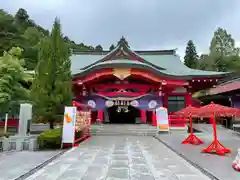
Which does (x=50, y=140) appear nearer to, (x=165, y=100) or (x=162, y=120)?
(x=162, y=120)

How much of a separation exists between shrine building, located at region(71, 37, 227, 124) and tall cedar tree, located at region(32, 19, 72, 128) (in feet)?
16.9

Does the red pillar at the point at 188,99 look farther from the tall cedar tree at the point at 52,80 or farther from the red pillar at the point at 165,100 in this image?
the tall cedar tree at the point at 52,80

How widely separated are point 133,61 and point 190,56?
131 feet

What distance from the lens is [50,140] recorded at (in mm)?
9711

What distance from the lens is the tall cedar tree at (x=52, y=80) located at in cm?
1093

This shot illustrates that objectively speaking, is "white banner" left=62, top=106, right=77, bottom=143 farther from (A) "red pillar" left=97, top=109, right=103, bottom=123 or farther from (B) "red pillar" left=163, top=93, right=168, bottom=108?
(B) "red pillar" left=163, top=93, right=168, bottom=108

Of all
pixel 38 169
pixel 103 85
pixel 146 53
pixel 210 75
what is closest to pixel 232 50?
pixel 146 53

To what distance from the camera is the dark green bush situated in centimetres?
970

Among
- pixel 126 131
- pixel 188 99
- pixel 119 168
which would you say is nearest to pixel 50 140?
pixel 119 168

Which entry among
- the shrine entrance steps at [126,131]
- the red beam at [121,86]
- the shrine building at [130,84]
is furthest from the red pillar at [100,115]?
the shrine entrance steps at [126,131]

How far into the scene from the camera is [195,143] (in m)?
10.3

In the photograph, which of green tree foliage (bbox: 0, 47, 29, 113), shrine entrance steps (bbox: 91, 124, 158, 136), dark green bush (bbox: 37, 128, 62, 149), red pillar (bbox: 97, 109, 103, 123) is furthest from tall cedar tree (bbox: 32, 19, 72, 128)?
red pillar (bbox: 97, 109, 103, 123)

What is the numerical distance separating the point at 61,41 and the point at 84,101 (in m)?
7.04

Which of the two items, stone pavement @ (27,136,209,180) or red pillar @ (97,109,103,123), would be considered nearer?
stone pavement @ (27,136,209,180)
